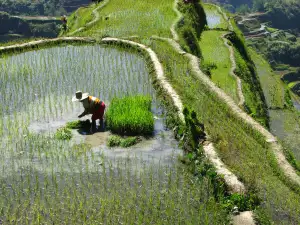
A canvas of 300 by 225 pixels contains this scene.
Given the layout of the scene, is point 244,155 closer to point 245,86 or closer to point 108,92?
point 108,92

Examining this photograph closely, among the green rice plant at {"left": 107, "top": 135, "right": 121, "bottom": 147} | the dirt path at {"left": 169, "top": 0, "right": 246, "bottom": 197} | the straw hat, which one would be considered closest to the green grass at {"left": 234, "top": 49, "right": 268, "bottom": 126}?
the dirt path at {"left": 169, "top": 0, "right": 246, "bottom": 197}

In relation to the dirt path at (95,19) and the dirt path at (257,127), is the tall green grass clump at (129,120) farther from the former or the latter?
the dirt path at (95,19)

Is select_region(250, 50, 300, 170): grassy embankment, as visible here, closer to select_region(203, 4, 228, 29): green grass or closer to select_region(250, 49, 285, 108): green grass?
select_region(250, 49, 285, 108): green grass

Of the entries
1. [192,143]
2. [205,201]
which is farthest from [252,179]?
[192,143]

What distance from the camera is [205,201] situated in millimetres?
6516

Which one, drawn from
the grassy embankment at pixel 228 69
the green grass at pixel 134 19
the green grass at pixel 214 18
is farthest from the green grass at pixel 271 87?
the green grass at pixel 134 19

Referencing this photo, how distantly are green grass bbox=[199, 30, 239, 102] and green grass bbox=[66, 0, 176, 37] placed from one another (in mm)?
2240

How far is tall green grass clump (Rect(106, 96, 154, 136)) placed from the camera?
8648mm

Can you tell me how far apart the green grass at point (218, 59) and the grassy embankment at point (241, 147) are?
7.51 feet

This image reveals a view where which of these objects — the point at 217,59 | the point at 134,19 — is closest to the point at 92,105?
the point at 217,59

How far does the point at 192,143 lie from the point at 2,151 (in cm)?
346

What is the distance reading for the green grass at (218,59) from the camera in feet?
49.6

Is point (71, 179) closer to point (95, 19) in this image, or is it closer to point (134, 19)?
point (134, 19)

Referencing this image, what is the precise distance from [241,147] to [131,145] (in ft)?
6.92
